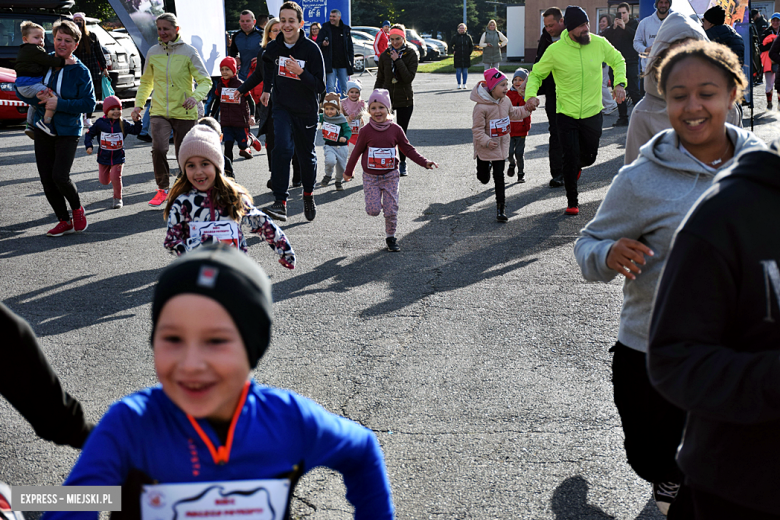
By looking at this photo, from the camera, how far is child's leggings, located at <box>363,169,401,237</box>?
26.0ft

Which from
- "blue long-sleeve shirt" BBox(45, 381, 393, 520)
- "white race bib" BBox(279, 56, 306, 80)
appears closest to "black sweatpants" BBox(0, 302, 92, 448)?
"blue long-sleeve shirt" BBox(45, 381, 393, 520)

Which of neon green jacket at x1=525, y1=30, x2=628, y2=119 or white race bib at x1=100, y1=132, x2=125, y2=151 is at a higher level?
neon green jacket at x1=525, y1=30, x2=628, y2=119

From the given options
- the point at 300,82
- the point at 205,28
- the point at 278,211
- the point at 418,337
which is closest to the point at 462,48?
the point at 205,28

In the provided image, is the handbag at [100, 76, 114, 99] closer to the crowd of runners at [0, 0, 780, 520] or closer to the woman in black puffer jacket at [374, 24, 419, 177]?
the woman in black puffer jacket at [374, 24, 419, 177]

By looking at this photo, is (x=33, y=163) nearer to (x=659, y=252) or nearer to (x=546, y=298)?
(x=546, y=298)

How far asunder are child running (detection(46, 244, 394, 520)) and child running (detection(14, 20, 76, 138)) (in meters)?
7.16

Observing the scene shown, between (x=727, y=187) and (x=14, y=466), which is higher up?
(x=727, y=187)

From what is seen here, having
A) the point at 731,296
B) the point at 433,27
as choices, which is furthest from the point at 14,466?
the point at 433,27

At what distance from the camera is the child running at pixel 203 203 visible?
493 cm

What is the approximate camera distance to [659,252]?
2.86m

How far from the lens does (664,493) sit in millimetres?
3250

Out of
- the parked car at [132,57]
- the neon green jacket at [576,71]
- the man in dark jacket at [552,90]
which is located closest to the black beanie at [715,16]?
the man in dark jacket at [552,90]

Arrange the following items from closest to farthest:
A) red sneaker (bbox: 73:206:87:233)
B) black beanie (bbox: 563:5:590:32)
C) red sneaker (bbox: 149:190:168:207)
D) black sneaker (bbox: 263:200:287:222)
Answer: black beanie (bbox: 563:5:590:32) < red sneaker (bbox: 73:206:87:233) < black sneaker (bbox: 263:200:287:222) < red sneaker (bbox: 149:190:168:207)

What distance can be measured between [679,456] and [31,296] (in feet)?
19.4
